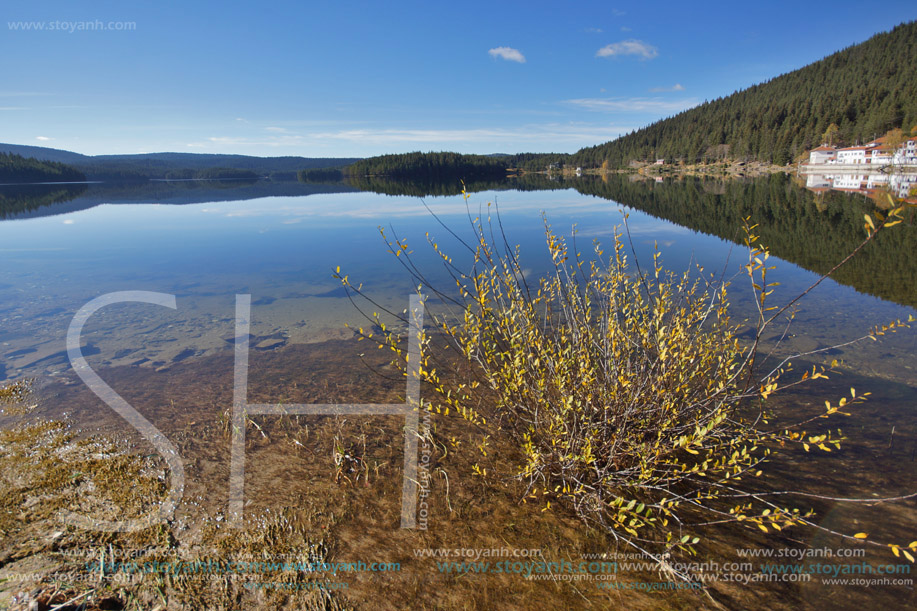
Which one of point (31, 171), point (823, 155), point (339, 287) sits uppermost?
point (823, 155)

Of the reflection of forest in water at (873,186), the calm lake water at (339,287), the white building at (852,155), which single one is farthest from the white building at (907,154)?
the calm lake water at (339,287)

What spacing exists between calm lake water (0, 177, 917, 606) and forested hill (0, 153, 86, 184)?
365 feet

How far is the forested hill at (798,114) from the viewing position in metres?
86.8

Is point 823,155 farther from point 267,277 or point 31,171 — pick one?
point 31,171

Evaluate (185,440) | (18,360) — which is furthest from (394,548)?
(18,360)

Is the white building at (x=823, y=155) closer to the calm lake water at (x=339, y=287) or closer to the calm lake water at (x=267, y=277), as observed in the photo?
the calm lake water at (x=339, y=287)

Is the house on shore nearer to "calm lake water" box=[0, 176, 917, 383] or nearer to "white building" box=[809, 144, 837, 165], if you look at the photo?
"white building" box=[809, 144, 837, 165]

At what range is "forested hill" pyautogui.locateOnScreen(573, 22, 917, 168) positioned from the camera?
285ft

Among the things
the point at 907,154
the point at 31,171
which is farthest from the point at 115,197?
the point at 907,154

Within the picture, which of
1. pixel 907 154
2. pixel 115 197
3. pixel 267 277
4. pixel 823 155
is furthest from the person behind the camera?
pixel 823 155

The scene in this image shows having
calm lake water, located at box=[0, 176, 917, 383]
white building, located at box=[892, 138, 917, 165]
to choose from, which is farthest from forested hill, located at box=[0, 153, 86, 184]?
white building, located at box=[892, 138, 917, 165]

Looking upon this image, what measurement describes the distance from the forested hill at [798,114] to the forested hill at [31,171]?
161 metres

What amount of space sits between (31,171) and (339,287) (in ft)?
489

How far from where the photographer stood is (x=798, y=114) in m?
96.9
